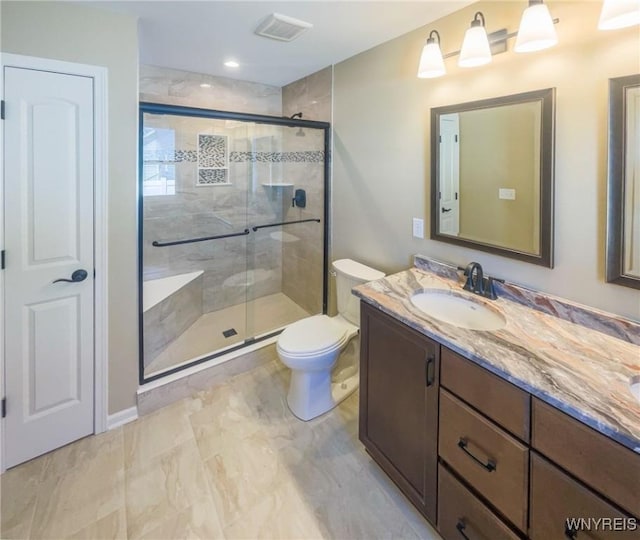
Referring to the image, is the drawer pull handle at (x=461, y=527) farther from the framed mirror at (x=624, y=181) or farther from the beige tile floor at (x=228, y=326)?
the beige tile floor at (x=228, y=326)

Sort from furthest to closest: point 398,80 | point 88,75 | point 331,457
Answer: point 398,80, point 331,457, point 88,75

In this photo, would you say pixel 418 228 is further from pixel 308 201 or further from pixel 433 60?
pixel 308 201

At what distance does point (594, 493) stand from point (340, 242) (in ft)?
7.08

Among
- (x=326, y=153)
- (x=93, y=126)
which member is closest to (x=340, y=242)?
(x=326, y=153)

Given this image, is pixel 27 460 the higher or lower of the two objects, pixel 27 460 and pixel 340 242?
the lower

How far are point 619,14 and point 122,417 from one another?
2.85 m

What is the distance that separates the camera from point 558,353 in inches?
45.0

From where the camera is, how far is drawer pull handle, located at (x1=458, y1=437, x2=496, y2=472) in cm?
112

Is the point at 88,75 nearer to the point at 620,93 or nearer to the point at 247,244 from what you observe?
the point at 247,244

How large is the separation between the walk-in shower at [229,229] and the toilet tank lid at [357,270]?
53 cm

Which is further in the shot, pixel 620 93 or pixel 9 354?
pixel 9 354

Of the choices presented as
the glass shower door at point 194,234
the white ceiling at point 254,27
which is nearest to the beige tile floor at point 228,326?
the glass shower door at point 194,234

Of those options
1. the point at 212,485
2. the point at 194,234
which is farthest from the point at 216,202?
the point at 212,485

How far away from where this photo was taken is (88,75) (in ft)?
5.56
